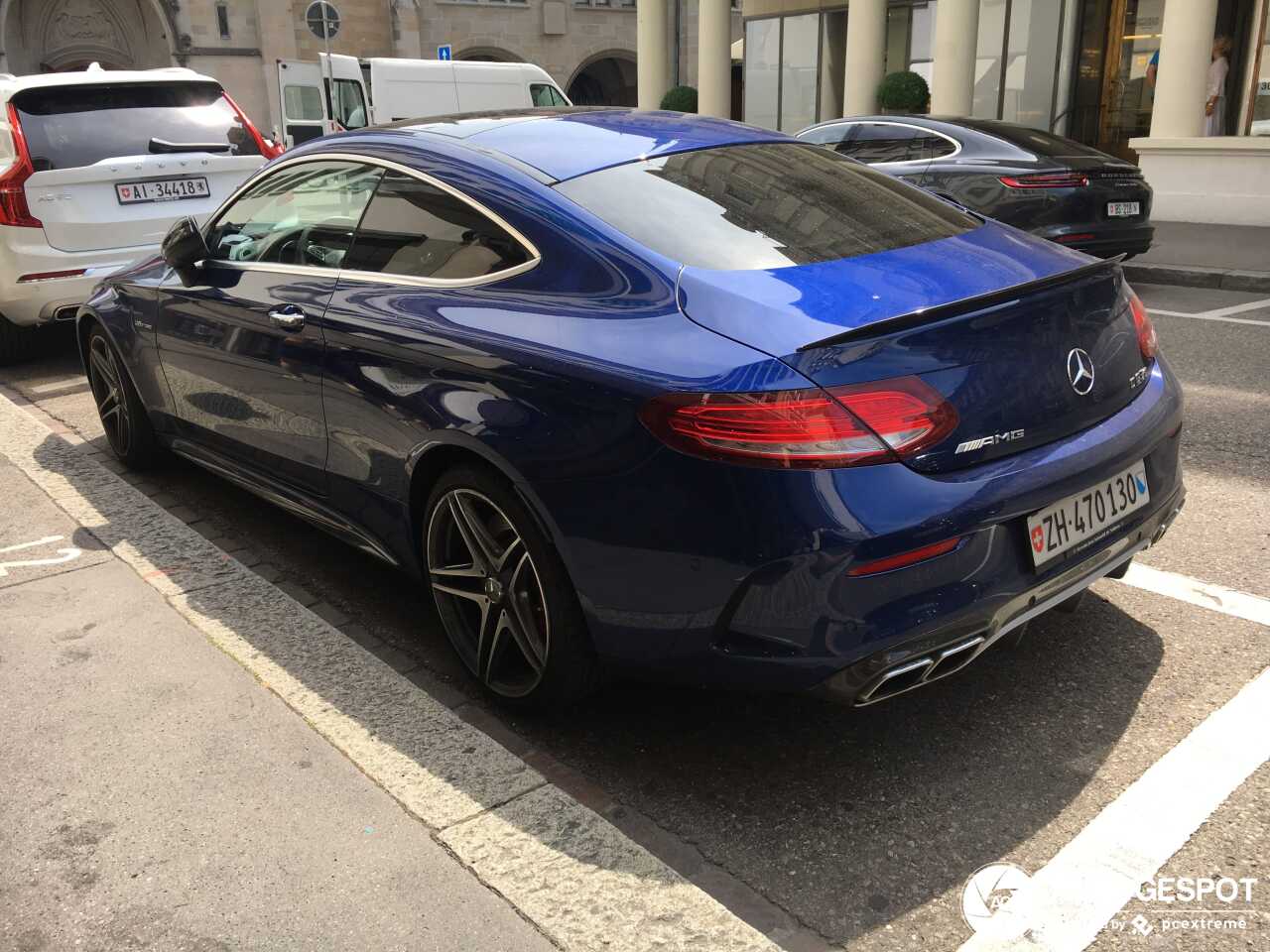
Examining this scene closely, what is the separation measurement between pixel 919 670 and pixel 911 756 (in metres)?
0.49

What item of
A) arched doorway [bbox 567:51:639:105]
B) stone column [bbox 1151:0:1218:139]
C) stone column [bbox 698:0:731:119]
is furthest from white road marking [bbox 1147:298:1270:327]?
arched doorway [bbox 567:51:639:105]

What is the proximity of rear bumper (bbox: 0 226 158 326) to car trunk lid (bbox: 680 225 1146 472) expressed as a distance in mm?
5831

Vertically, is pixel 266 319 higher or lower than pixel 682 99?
higher

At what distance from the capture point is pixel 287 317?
152 inches

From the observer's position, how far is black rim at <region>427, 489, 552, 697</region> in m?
3.14

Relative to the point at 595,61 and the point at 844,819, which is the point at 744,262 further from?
the point at 595,61

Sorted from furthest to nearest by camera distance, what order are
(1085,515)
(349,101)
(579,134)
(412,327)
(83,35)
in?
(83,35)
(349,101)
(579,134)
(412,327)
(1085,515)

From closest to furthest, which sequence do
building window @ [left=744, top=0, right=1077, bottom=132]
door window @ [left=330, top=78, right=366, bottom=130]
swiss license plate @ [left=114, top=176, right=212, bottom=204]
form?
swiss license plate @ [left=114, top=176, right=212, bottom=204] < building window @ [left=744, top=0, right=1077, bottom=132] < door window @ [left=330, top=78, right=366, bottom=130]

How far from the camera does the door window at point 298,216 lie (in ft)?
12.7

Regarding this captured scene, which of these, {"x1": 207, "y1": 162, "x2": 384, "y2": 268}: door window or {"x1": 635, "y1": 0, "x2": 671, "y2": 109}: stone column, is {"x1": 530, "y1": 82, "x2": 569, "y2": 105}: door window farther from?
{"x1": 207, "y1": 162, "x2": 384, "y2": 268}: door window

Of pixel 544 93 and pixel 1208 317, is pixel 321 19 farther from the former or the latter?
pixel 1208 317

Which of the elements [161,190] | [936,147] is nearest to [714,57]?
[936,147]

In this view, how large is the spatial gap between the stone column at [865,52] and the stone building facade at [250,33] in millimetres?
14920

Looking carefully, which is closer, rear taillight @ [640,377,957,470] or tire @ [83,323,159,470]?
rear taillight @ [640,377,957,470]
